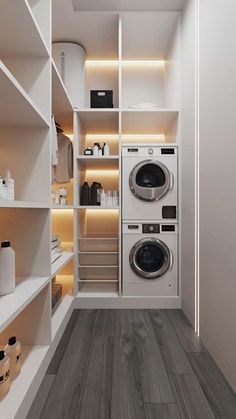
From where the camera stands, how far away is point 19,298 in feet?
3.95

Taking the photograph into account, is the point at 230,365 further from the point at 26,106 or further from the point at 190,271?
the point at 26,106

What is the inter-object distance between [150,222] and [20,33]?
177cm

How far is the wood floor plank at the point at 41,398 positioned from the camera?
1.16 m

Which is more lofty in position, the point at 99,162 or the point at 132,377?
the point at 99,162

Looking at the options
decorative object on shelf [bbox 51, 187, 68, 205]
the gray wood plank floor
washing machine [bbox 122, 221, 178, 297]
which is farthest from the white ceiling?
the gray wood plank floor

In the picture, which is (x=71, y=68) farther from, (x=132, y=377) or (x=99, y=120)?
(x=132, y=377)

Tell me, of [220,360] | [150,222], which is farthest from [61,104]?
[220,360]

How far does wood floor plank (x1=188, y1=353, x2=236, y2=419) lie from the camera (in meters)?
1.19

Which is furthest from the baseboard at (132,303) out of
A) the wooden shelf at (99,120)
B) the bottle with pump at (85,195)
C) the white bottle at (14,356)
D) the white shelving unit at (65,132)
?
the wooden shelf at (99,120)

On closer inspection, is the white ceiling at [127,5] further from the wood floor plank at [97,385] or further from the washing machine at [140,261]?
the wood floor plank at [97,385]

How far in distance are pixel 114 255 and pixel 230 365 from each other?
141 cm

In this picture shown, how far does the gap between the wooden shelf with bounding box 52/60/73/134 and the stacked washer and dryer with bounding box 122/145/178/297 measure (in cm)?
66

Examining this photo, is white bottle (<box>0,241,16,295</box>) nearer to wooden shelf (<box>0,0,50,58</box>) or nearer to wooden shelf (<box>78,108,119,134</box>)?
wooden shelf (<box>0,0,50,58</box>)

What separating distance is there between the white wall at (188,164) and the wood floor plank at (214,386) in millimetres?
468
